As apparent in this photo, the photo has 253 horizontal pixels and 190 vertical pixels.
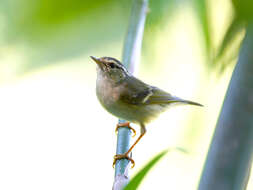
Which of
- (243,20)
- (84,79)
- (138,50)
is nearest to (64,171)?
(84,79)

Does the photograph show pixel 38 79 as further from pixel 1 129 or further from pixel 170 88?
pixel 170 88

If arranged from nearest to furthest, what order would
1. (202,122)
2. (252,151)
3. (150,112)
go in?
(252,151) → (202,122) → (150,112)

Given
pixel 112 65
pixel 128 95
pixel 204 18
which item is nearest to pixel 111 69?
pixel 112 65

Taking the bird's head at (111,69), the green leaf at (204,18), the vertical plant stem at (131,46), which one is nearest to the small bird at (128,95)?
the bird's head at (111,69)

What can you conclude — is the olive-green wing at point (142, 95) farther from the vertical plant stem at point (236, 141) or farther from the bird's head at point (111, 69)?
the vertical plant stem at point (236, 141)

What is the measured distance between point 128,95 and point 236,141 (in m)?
2.68

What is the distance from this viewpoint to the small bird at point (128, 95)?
10.4 ft

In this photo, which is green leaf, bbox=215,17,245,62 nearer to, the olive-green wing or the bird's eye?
the olive-green wing

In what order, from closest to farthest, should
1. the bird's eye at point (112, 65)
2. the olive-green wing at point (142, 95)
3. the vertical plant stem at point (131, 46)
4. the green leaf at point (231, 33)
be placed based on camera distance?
→ the green leaf at point (231, 33) → the vertical plant stem at point (131, 46) → the olive-green wing at point (142, 95) → the bird's eye at point (112, 65)

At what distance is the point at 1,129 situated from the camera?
5781mm

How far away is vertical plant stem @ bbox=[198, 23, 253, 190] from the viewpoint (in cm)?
63

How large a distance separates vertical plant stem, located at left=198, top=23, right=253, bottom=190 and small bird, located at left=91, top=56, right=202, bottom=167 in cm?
238

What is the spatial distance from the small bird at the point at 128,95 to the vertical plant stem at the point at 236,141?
2383 millimetres

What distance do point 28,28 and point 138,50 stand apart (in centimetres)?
187
